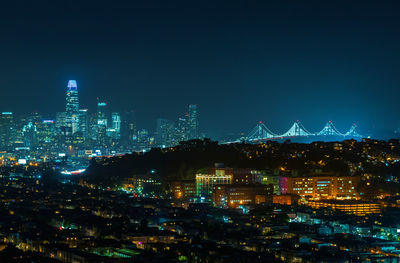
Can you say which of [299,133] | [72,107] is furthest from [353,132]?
[72,107]

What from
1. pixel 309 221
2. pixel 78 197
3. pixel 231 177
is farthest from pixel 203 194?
pixel 309 221

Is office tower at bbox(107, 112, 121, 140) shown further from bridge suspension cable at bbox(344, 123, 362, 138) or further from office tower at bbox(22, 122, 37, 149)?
bridge suspension cable at bbox(344, 123, 362, 138)

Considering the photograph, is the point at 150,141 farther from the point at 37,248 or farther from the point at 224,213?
the point at 37,248

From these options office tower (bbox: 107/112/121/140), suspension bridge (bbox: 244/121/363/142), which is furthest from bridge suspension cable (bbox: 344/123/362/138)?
office tower (bbox: 107/112/121/140)

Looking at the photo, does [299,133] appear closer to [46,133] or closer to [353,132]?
[353,132]

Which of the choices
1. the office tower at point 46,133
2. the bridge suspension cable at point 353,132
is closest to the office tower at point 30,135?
the office tower at point 46,133

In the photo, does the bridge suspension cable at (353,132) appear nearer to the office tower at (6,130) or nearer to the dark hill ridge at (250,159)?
the dark hill ridge at (250,159)
